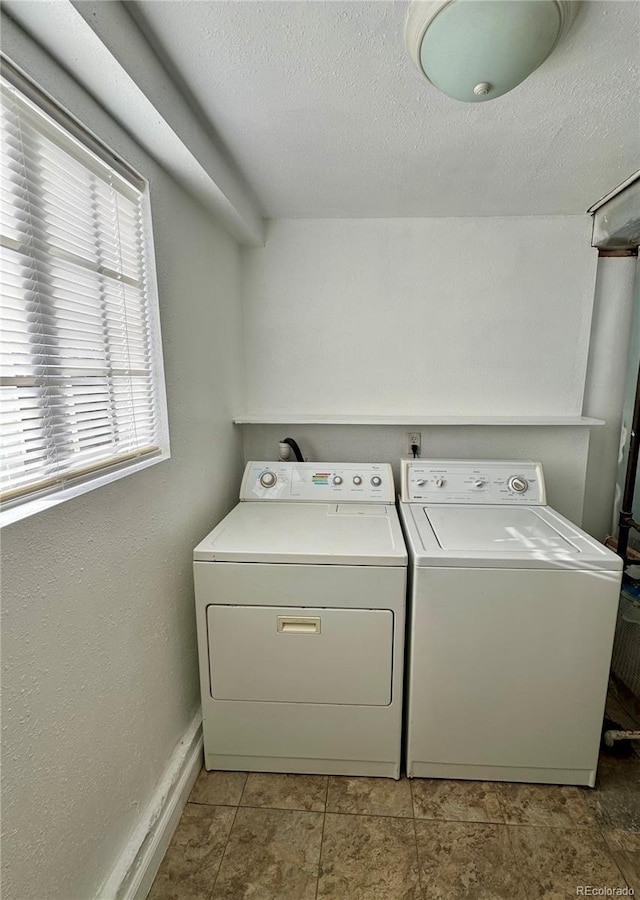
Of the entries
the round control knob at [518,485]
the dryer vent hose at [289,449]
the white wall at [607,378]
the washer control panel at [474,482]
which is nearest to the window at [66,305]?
the dryer vent hose at [289,449]

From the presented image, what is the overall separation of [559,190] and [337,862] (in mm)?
2529

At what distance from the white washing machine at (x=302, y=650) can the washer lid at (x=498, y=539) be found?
0.12m

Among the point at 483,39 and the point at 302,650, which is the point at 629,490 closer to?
the point at 302,650

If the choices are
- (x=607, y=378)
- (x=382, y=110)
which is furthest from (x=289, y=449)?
(x=607, y=378)

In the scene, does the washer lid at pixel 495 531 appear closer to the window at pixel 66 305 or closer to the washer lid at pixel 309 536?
the washer lid at pixel 309 536

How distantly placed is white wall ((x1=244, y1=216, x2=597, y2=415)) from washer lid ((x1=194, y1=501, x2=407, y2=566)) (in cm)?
62

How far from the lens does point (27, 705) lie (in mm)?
760

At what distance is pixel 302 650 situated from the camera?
1362mm

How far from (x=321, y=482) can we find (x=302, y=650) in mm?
763

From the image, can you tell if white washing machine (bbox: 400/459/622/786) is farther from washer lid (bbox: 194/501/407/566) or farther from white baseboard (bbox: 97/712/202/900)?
white baseboard (bbox: 97/712/202/900)

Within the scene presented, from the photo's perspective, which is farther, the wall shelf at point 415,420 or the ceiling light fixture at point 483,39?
the wall shelf at point 415,420

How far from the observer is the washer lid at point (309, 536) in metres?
1.33

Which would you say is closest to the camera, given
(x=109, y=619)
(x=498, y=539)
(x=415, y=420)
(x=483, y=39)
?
(x=483, y=39)

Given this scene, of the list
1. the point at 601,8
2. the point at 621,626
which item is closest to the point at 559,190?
the point at 601,8
